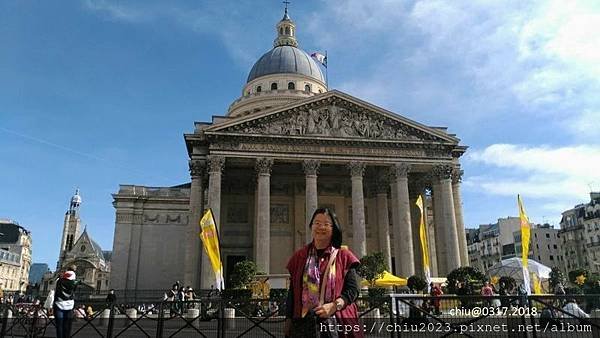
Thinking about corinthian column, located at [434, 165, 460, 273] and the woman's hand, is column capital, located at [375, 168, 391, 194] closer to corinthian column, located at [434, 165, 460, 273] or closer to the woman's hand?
corinthian column, located at [434, 165, 460, 273]

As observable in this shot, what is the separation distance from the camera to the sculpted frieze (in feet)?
113

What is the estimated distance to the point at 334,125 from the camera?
35.2 meters

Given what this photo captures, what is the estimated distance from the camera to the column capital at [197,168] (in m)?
34.6

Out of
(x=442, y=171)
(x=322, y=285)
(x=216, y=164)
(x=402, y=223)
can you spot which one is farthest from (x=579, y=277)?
(x=322, y=285)

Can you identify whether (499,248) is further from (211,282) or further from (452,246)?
(211,282)

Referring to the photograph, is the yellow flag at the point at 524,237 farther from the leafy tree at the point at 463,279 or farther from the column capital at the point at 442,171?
the column capital at the point at 442,171

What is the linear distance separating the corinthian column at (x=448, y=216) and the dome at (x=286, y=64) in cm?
3007

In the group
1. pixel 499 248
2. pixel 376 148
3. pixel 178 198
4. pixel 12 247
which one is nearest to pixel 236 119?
pixel 376 148

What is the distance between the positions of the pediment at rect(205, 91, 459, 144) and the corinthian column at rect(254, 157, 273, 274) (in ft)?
8.16

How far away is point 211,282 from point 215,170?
7807 millimetres

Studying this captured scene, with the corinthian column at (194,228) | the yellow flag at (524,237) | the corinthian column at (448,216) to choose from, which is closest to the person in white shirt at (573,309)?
the yellow flag at (524,237)

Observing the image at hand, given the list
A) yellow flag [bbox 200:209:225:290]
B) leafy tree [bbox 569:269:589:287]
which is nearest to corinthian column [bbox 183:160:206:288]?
yellow flag [bbox 200:209:225:290]

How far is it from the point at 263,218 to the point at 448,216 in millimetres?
14064

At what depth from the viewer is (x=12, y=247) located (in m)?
92.8
